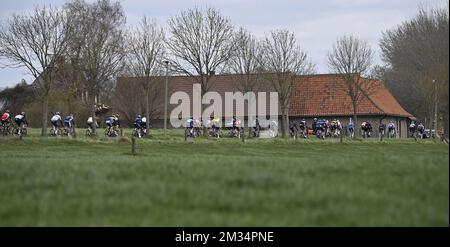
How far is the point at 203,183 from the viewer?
1270cm

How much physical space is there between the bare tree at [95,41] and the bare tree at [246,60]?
31.8 feet

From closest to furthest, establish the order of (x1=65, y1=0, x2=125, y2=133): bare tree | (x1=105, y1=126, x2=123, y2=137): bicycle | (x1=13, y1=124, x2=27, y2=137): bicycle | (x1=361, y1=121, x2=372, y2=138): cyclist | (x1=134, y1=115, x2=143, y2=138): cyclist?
(x1=13, y1=124, x2=27, y2=137): bicycle, (x1=105, y1=126, x2=123, y2=137): bicycle, (x1=134, y1=115, x2=143, y2=138): cyclist, (x1=65, y1=0, x2=125, y2=133): bare tree, (x1=361, y1=121, x2=372, y2=138): cyclist

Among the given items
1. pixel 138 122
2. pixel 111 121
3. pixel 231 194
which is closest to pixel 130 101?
pixel 138 122

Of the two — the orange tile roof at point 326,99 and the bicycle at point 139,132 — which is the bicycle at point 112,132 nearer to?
the bicycle at point 139,132

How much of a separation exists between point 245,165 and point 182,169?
1.49m

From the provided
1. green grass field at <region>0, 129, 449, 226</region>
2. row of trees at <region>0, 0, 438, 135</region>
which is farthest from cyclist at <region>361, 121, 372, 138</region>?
green grass field at <region>0, 129, 449, 226</region>

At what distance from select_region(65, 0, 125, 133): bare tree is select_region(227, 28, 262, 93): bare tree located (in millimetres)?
9702

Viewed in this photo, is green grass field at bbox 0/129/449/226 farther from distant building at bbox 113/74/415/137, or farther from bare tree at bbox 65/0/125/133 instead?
distant building at bbox 113/74/415/137

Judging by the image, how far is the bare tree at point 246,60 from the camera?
60938 millimetres

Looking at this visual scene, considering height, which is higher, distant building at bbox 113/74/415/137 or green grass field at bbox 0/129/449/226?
distant building at bbox 113/74/415/137

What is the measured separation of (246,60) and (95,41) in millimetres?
13343

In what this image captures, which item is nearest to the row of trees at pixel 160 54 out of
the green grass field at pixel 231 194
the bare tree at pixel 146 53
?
the bare tree at pixel 146 53

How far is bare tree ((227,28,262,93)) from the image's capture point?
200ft

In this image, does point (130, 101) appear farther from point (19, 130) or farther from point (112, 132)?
point (19, 130)
